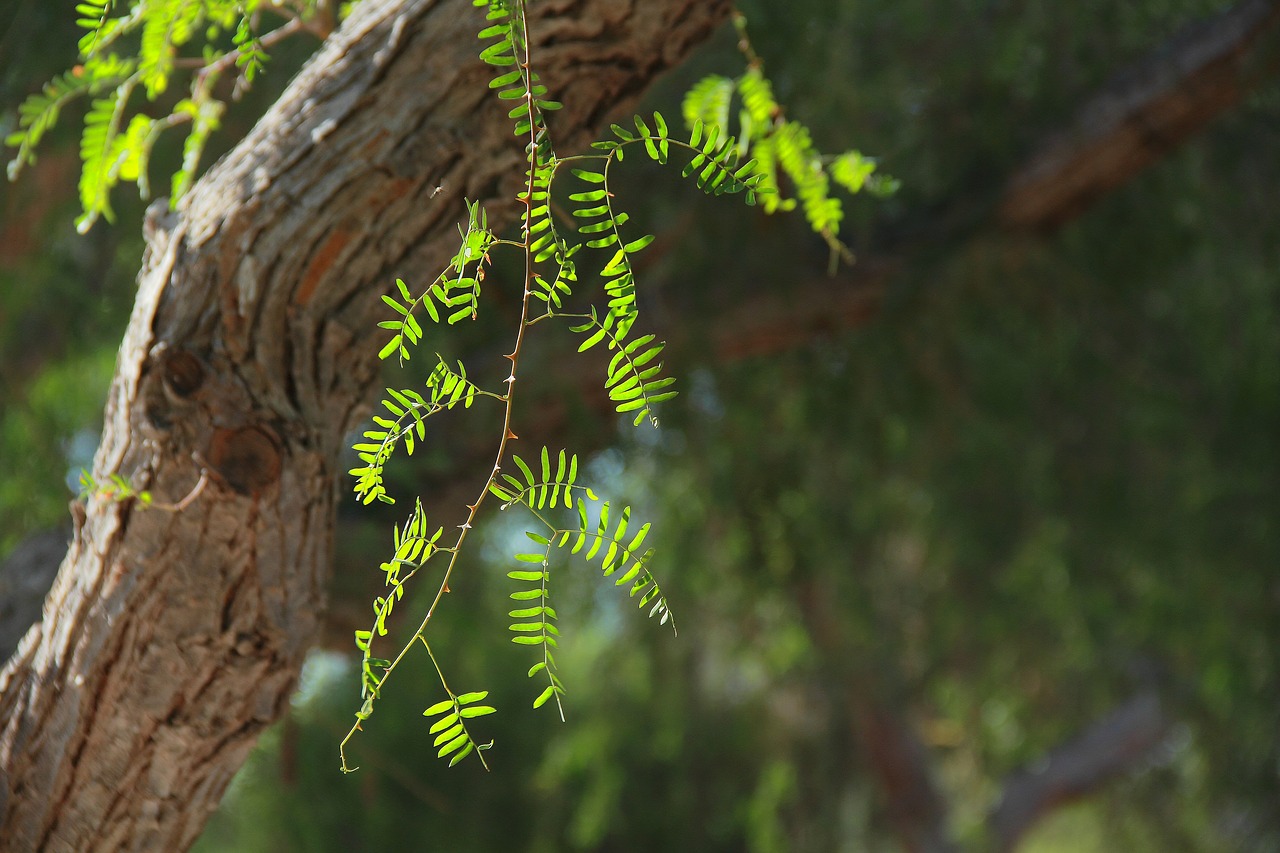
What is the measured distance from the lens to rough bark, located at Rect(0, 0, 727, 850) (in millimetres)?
1212

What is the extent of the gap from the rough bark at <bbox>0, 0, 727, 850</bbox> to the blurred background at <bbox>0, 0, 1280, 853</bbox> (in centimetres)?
87

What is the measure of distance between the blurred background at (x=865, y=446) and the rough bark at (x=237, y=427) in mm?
867

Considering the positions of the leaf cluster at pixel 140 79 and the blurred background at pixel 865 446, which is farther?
the blurred background at pixel 865 446

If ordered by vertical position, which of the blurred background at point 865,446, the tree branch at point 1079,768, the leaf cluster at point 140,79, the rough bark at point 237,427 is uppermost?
the leaf cluster at point 140,79

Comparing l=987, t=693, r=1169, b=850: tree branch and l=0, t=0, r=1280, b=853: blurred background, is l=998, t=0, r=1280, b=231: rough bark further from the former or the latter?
l=987, t=693, r=1169, b=850: tree branch

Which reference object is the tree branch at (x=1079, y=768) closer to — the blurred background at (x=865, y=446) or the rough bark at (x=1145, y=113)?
the blurred background at (x=865, y=446)

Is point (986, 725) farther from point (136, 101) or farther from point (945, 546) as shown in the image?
point (136, 101)

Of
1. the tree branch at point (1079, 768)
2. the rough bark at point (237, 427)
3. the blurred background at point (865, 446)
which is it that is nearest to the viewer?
the rough bark at point (237, 427)

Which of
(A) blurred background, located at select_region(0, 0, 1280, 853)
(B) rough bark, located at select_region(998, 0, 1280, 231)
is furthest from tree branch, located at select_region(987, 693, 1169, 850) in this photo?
(B) rough bark, located at select_region(998, 0, 1280, 231)

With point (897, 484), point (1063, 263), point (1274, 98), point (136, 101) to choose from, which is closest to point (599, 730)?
point (897, 484)

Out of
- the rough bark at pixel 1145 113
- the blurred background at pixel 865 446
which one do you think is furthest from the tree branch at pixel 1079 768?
the rough bark at pixel 1145 113

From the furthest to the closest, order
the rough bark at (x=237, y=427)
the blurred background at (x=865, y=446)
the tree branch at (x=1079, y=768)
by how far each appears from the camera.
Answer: the tree branch at (x=1079, y=768)
the blurred background at (x=865, y=446)
the rough bark at (x=237, y=427)

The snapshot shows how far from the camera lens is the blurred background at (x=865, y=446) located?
2.79m

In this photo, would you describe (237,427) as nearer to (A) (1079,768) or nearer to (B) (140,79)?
(B) (140,79)
